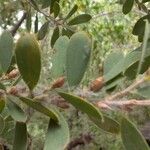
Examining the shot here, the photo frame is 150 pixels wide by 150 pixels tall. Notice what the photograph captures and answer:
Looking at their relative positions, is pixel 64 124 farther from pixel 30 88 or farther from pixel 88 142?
pixel 88 142

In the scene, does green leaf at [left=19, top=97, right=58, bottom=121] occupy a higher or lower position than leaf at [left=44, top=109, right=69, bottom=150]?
higher

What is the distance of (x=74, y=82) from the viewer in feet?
2.36

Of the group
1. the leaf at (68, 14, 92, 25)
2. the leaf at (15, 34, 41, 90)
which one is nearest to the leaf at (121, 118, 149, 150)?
the leaf at (15, 34, 41, 90)

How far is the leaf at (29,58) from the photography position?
2.05 ft

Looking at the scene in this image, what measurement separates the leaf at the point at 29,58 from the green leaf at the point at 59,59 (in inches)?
3.8

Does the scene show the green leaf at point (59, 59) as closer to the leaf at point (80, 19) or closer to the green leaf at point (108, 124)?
the green leaf at point (108, 124)

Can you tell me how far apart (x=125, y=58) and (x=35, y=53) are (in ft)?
0.60

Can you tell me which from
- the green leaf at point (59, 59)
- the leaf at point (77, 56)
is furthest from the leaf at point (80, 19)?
the leaf at point (77, 56)

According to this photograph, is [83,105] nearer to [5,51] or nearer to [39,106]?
[39,106]

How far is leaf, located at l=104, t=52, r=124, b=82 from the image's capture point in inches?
28.8

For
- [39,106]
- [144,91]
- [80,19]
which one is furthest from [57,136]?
[80,19]

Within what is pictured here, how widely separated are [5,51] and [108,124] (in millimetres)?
226

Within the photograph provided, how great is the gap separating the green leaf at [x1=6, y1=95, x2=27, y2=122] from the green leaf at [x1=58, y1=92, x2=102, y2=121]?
0.08 metres

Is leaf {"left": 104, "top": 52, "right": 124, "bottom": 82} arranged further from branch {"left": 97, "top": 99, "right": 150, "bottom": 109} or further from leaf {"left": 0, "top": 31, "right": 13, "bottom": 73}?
leaf {"left": 0, "top": 31, "right": 13, "bottom": 73}
